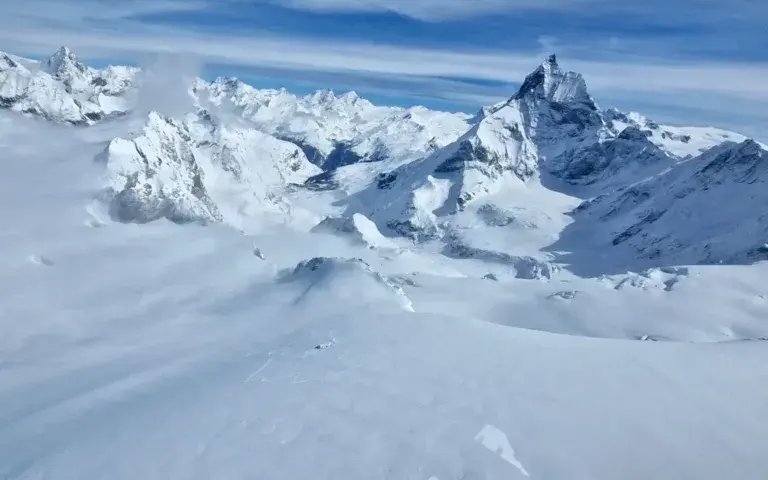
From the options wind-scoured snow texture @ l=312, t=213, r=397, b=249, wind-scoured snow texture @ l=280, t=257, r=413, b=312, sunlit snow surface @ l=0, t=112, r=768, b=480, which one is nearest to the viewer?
sunlit snow surface @ l=0, t=112, r=768, b=480

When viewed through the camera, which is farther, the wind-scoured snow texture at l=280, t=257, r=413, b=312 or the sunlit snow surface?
the wind-scoured snow texture at l=280, t=257, r=413, b=312

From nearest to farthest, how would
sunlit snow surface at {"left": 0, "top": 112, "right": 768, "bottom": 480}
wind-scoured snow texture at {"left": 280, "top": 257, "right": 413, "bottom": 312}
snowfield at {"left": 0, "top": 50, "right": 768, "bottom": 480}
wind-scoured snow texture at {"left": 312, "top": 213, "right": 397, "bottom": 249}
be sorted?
sunlit snow surface at {"left": 0, "top": 112, "right": 768, "bottom": 480}
snowfield at {"left": 0, "top": 50, "right": 768, "bottom": 480}
wind-scoured snow texture at {"left": 280, "top": 257, "right": 413, "bottom": 312}
wind-scoured snow texture at {"left": 312, "top": 213, "right": 397, "bottom": 249}

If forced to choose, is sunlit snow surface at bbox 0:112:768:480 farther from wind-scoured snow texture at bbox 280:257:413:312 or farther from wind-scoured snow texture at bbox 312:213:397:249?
wind-scoured snow texture at bbox 312:213:397:249

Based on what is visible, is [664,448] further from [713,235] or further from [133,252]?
[713,235]

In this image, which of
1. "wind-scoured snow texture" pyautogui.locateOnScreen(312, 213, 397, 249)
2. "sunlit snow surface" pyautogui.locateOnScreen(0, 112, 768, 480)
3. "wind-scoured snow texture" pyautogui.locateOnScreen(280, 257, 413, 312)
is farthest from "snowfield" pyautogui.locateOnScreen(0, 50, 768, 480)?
"wind-scoured snow texture" pyautogui.locateOnScreen(312, 213, 397, 249)

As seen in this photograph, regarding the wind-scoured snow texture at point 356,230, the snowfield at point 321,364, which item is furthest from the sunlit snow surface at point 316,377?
the wind-scoured snow texture at point 356,230

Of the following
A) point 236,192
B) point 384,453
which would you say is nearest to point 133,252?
point 384,453

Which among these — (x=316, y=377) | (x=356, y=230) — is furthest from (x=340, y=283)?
(x=356, y=230)

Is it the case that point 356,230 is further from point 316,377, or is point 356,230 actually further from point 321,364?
point 316,377
